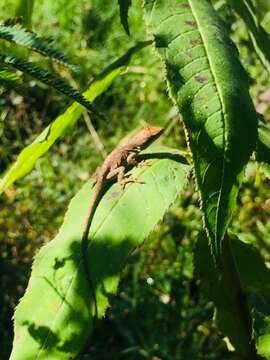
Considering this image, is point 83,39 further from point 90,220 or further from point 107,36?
point 90,220

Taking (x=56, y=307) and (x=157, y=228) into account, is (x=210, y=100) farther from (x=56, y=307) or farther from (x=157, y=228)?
(x=157, y=228)

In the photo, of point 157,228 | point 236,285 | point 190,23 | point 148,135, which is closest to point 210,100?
point 190,23

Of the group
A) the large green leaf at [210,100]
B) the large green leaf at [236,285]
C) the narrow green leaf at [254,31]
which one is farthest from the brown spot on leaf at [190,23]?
the large green leaf at [236,285]

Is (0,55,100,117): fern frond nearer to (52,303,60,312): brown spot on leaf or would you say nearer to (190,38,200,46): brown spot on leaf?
(190,38,200,46): brown spot on leaf

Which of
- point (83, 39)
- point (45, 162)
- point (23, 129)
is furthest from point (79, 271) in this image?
point (83, 39)

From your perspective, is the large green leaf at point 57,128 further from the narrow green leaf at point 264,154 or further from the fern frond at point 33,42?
the fern frond at point 33,42

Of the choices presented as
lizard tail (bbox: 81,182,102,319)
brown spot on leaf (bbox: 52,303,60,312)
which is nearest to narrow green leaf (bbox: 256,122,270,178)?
lizard tail (bbox: 81,182,102,319)
